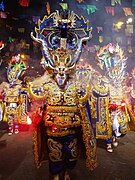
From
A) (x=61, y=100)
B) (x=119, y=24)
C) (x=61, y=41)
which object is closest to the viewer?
(x=61, y=100)

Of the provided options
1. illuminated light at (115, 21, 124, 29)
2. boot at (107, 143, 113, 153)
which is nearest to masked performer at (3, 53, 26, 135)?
boot at (107, 143, 113, 153)

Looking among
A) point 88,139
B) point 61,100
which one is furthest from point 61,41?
point 88,139

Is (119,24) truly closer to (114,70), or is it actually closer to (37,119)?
(114,70)

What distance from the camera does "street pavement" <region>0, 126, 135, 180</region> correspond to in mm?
3832

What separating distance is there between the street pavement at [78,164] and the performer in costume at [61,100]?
0.82 m

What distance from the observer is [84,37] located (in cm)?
335

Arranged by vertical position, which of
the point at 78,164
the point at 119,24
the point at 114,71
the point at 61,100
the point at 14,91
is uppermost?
the point at 119,24

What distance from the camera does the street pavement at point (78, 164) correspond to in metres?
3.83

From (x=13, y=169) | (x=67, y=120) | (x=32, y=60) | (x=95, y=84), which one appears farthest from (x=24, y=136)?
(x=32, y=60)

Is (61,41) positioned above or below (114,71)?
above

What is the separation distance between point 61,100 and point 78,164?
2.18 metres

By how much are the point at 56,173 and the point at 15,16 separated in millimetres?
15579

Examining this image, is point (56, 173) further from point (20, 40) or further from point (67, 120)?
point (20, 40)

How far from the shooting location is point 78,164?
4.47 metres
